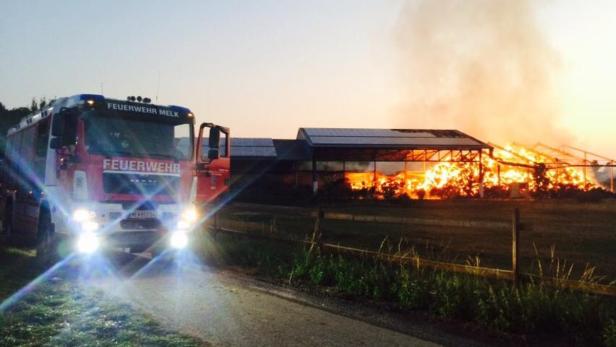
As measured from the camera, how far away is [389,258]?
9516 millimetres

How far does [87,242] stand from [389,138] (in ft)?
92.4

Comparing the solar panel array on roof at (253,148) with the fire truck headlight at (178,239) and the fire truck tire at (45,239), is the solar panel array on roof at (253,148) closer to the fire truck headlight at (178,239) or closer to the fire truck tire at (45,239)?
the fire truck tire at (45,239)

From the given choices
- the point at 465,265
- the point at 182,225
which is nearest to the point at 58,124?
the point at 182,225

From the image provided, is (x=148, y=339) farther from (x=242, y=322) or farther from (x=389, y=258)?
(x=389, y=258)

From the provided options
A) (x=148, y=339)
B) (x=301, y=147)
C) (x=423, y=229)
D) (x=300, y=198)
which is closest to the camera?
(x=148, y=339)

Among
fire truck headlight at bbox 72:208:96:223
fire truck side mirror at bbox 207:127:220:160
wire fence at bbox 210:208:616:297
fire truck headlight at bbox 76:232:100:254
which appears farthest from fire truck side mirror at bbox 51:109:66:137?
wire fence at bbox 210:208:616:297

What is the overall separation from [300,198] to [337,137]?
5.21 metres

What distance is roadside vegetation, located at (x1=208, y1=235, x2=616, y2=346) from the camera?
6426mm

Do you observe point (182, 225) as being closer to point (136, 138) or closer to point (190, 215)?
point (190, 215)

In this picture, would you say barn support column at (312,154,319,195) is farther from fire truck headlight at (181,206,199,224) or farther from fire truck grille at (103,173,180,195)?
fire truck grille at (103,173,180,195)

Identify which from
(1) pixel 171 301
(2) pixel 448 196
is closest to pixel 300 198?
(2) pixel 448 196

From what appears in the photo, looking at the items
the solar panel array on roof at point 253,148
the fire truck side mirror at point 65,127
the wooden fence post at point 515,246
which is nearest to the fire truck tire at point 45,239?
the fire truck side mirror at point 65,127

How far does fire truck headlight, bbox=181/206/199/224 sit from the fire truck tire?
2586 mm

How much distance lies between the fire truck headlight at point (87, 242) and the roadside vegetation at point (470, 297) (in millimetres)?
3196
